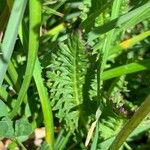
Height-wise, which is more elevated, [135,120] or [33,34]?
[33,34]

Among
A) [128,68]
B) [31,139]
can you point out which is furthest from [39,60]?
[31,139]

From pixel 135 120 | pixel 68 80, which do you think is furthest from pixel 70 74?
pixel 135 120

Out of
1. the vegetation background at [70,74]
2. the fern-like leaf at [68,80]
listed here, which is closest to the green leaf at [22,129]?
the vegetation background at [70,74]

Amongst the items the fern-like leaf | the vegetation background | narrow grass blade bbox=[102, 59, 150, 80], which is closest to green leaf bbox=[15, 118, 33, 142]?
the vegetation background

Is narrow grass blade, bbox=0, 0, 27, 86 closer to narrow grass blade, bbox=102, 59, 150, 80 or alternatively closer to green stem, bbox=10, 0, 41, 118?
green stem, bbox=10, 0, 41, 118

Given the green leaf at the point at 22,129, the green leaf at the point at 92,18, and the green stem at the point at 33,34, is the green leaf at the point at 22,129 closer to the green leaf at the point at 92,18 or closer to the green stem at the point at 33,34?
the green stem at the point at 33,34

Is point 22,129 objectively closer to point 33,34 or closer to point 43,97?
point 43,97

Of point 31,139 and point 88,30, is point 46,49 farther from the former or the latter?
point 31,139

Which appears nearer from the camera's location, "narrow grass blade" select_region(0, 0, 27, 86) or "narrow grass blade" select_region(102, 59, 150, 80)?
"narrow grass blade" select_region(0, 0, 27, 86)
